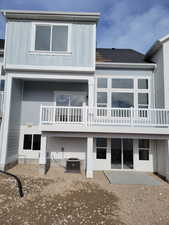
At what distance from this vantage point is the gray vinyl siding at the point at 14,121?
27.7 ft

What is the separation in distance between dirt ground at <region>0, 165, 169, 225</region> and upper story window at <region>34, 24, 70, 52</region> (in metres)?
6.40

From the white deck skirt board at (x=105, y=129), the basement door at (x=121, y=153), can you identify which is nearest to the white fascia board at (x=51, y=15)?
the white deck skirt board at (x=105, y=129)

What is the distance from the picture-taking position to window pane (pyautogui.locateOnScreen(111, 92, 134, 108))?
9385mm

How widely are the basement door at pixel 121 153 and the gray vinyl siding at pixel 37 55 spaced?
4.62 meters

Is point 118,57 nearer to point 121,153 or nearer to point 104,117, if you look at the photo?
point 104,117

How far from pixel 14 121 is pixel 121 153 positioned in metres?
6.25

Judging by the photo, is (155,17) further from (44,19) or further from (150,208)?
(150,208)

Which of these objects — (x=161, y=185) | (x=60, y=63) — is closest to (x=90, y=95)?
(x=60, y=63)

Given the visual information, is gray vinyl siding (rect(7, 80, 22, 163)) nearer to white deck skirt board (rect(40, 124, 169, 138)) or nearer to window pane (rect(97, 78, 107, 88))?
white deck skirt board (rect(40, 124, 169, 138))

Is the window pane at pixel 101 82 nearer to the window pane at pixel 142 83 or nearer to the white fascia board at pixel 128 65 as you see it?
the white fascia board at pixel 128 65

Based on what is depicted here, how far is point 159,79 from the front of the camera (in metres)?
8.62

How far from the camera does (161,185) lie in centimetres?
679

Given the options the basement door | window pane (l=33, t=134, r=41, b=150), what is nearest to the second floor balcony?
the basement door

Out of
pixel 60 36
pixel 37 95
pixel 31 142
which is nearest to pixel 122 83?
pixel 60 36
